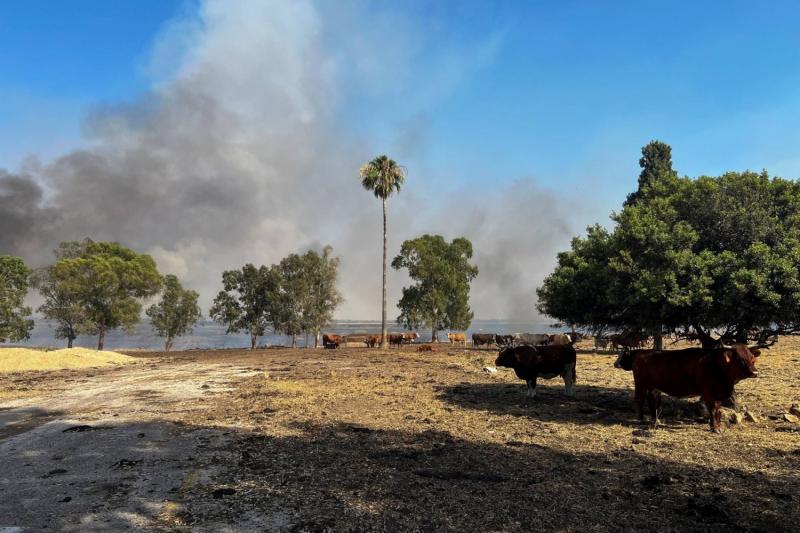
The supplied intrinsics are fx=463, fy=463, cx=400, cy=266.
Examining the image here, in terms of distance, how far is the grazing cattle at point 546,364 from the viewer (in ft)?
50.8

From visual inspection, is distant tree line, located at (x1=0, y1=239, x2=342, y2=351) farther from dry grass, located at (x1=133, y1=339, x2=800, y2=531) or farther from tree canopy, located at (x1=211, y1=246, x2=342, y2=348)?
dry grass, located at (x1=133, y1=339, x2=800, y2=531)

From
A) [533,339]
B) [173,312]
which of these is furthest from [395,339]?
[173,312]

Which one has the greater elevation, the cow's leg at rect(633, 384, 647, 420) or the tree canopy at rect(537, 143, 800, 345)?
the tree canopy at rect(537, 143, 800, 345)

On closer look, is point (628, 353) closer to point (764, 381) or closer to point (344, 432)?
point (344, 432)

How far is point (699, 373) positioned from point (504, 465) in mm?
5193

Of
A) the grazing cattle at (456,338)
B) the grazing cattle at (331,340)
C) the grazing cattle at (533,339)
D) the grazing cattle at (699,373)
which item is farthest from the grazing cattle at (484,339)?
the grazing cattle at (699,373)

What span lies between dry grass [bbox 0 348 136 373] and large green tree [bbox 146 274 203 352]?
22.8 metres

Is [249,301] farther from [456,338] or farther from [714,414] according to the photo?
[714,414]

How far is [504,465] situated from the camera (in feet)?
26.7

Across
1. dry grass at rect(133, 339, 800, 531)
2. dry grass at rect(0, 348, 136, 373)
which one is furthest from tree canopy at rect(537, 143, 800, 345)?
dry grass at rect(0, 348, 136, 373)

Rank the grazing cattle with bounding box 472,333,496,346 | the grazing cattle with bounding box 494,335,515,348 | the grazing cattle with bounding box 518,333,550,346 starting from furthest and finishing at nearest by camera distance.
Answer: the grazing cattle with bounding box 472,333,496,346, the grazing cattle with bounding box 494,335,515,348, the grazing cattle with bounding box 518,333,550,346

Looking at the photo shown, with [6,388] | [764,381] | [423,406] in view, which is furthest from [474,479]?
[6,388]

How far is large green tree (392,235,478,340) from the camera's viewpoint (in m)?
61.3

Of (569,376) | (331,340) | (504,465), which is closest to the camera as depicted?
(504,465)
